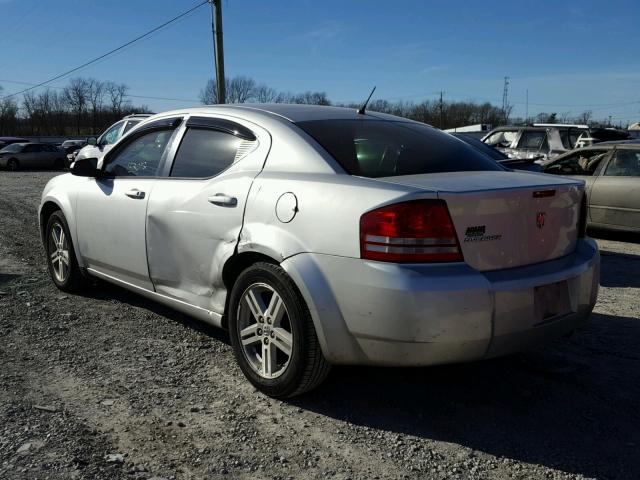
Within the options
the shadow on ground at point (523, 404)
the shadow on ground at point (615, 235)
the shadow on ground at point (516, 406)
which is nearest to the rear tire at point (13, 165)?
the shadow on ground at point (615, 235)

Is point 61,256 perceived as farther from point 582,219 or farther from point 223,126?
point 582,219

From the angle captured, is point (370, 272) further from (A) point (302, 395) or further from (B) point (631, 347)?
(B) point (631, 347)

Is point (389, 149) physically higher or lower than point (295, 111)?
lower

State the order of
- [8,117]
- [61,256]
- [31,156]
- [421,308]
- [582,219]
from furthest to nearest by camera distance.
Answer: [8,117], [31,156], [61,256], [582,219], [421,308]

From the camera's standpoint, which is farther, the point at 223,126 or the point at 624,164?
the point at 624,164

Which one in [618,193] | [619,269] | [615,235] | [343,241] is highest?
[343,241]

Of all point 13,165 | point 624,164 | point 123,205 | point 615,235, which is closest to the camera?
point 123,205

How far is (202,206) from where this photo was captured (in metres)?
3.71

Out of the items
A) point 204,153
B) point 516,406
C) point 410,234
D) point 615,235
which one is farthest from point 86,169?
point 615,235

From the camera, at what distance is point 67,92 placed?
304 feet

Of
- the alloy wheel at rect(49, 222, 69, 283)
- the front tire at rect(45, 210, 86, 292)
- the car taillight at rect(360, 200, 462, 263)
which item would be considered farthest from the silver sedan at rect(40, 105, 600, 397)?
the alloy wheel at rect(49, 222, 69, 283)

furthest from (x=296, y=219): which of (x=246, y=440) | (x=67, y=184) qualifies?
(x=67, y=184)

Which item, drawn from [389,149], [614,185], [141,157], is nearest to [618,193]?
[614,185]

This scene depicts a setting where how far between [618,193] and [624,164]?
1.86 ft
